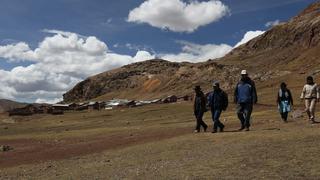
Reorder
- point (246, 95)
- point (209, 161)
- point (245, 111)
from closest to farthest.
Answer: point (209, 161) < point (246, 95) < point (245, 111)

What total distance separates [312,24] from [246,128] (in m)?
97.7

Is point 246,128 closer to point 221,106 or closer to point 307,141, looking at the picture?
point 221,106

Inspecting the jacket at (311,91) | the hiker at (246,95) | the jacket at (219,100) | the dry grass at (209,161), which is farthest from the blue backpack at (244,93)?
the jacket at (311,91)

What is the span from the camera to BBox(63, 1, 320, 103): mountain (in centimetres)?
9541

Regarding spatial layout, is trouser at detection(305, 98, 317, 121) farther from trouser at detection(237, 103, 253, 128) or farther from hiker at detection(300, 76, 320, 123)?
trouser at detection(237, 103, 253, 128)

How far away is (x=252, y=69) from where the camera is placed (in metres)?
109

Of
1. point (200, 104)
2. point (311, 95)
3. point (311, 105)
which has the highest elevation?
point (311, 95)

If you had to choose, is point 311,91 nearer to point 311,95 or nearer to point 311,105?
point 311,95

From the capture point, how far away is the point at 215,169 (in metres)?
13.7

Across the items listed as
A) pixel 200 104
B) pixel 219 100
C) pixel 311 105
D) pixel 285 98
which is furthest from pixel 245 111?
pixel 285 98

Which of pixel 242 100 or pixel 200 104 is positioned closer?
pixel 242 100

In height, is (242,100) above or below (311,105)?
above

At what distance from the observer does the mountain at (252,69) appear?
95413 millimetres

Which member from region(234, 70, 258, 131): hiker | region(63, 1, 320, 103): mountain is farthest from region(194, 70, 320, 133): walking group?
region(63, 1, 320, 103): mountain
